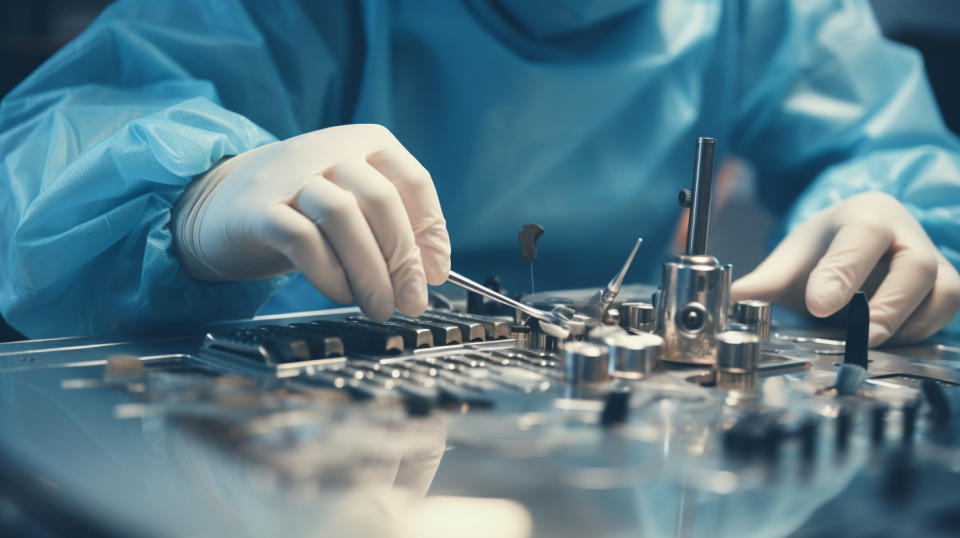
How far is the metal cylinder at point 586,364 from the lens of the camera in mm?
536

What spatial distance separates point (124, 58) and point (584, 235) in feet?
2.20

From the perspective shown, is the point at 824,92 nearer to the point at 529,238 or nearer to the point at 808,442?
the point at 529,238

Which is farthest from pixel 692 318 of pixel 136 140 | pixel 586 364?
pixel 136 140

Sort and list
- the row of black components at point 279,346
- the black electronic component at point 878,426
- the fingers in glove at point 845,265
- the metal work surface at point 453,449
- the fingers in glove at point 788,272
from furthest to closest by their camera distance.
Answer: the fingers in glove at point 788,272
the fingers in glove at point 845,265
the row of black components at point 279,346
the black electronic component at point 878,426
the metal work surface at point 453,449

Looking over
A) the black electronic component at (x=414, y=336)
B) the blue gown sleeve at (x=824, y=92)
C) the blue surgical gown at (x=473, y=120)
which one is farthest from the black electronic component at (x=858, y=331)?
the blue gown sleeve at (x=824, y=92)

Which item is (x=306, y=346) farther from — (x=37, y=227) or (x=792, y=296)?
(x=792, y=296)

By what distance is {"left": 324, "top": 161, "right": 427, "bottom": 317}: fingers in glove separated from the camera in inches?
25.3

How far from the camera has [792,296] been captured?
0.92 m

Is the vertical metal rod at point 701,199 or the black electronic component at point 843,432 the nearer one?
the black electronic component at point 843,432

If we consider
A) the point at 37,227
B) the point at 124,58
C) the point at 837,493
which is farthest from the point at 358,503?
the point at 124,58

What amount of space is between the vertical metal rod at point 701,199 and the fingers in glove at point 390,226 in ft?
0.72

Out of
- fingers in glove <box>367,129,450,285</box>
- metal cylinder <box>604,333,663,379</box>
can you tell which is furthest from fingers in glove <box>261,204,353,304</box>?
metal cylinder <box>604,333,663,379</box>

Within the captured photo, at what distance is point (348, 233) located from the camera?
619mm

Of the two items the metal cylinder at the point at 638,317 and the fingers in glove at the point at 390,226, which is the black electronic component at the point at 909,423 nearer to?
the metal cylinder at the point at 638,317
